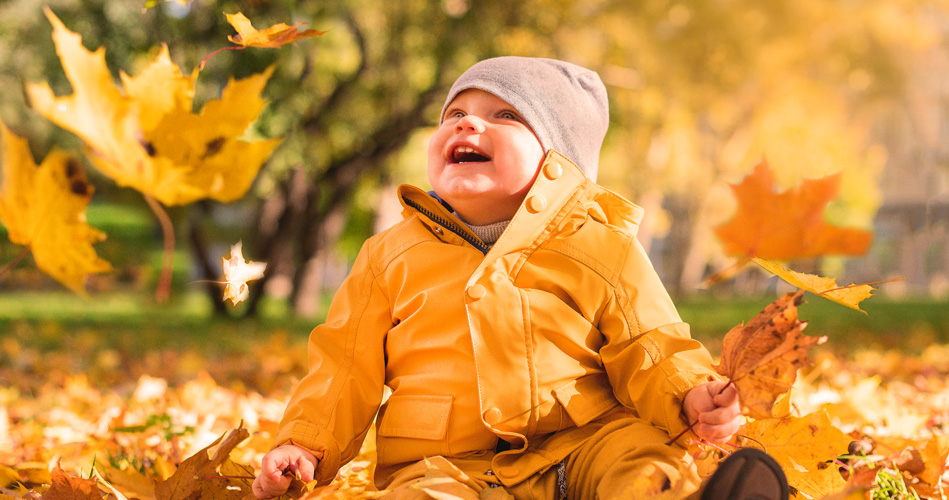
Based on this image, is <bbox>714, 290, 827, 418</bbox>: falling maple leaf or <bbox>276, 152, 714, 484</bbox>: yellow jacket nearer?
<bbox>714, 290, 827, 418</bbox>: falling maple leaf

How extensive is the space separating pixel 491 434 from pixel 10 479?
1052 mm

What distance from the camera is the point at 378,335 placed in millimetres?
Result: 1513

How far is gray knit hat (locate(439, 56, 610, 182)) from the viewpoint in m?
1.47

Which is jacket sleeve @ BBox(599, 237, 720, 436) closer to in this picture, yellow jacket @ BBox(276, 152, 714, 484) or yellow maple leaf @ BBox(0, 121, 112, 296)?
yellow jacket @ BBox(276, 152, 714, 484)

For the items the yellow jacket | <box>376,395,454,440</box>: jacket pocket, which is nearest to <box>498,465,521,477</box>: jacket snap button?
the yellow jacket

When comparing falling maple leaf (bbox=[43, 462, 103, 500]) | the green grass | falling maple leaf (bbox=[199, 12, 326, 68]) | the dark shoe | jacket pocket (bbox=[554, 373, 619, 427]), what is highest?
falling maple leaf (bbox=[199, 12, 326, 68])

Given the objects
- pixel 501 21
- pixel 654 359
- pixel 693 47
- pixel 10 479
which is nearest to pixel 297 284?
pixel 501 21

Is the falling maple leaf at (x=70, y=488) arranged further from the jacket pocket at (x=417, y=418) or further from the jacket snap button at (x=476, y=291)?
the jacket snap button at (x=476, y=291)

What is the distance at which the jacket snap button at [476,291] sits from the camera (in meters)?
1.35

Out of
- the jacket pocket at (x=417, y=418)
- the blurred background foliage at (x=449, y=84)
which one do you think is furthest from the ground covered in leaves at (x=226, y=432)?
the blurred background foliage at (x=449, y=84)

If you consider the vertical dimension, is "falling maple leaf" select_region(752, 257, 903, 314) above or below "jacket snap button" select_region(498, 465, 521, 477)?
above

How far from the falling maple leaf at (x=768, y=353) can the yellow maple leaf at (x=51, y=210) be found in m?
1.28

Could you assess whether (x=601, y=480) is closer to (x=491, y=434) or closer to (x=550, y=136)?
(x=491, y=434)

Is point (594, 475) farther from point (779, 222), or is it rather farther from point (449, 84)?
point (449, 84)
